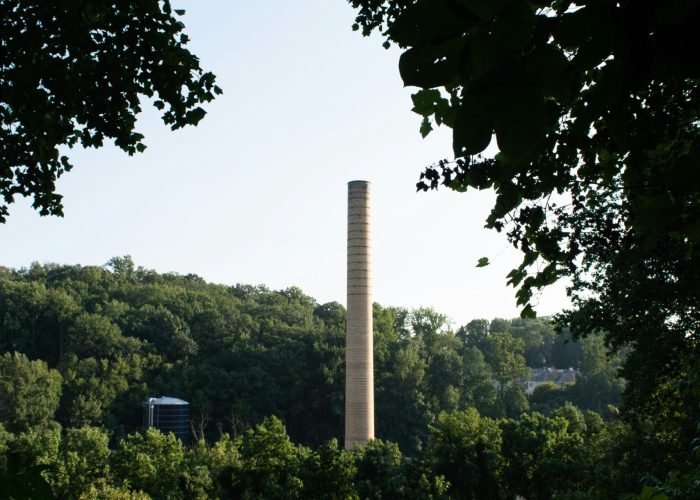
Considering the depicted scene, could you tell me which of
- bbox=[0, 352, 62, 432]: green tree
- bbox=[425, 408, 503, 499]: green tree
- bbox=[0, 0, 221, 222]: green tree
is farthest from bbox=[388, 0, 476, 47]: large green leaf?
bbox=[0, 352, 62, 432]: green tree

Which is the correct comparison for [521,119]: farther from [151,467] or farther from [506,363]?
[506,363]

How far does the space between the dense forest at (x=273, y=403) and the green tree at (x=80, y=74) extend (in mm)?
14521

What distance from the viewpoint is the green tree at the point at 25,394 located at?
145 feet

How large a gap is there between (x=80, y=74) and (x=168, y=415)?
42.0 meters

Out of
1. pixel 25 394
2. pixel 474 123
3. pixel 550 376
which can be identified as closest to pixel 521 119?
pixel 474 123

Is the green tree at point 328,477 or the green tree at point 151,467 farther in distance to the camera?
the green tree at point 151,467

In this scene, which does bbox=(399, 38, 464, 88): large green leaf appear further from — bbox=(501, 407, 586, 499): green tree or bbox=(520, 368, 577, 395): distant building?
bbox=(520, 368, 577, 395): distant building

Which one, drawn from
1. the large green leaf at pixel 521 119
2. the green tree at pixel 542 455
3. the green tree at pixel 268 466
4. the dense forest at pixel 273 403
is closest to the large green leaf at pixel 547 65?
the large green leaf at pixel 521 119

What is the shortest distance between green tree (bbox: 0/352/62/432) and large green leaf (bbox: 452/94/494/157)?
154ft

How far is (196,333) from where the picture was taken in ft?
188

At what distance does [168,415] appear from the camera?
4616 centimetres

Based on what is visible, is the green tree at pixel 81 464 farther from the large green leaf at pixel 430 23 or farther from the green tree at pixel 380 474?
the large green leaf at pixel 430 23

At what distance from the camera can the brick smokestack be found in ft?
119

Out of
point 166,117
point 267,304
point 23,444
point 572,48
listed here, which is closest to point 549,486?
point 23,444
